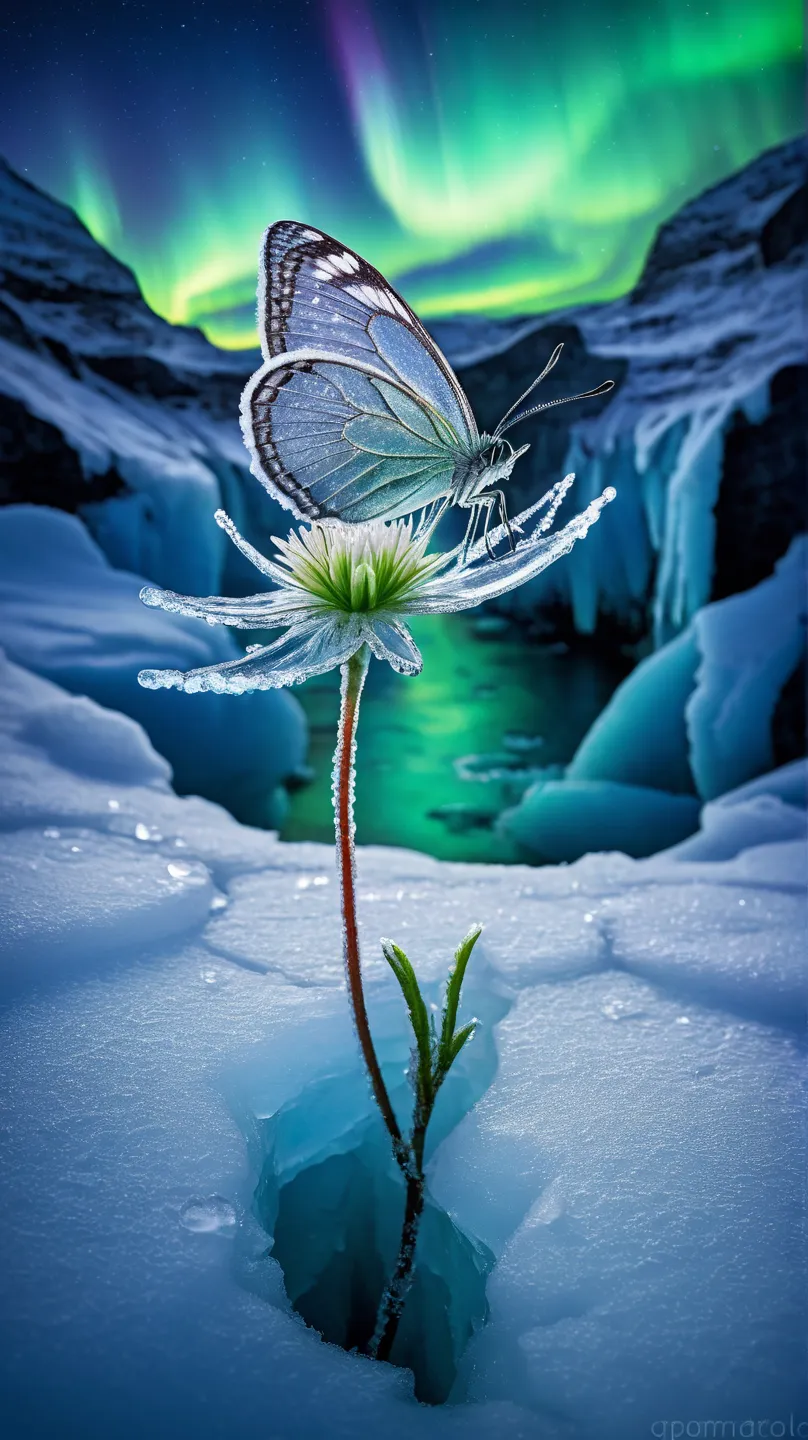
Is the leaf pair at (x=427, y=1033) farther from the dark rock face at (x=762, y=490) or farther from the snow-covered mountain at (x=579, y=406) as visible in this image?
the dark rock face at (x=762, y=490)

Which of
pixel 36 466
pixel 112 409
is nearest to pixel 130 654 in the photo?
pixel 36 466

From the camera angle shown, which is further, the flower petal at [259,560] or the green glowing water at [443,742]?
the green glowing water at [443,742]

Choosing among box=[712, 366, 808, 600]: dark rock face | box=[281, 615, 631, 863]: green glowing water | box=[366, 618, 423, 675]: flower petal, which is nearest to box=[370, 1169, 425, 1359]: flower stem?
box=[366, 618, 423, 675]: flower petal

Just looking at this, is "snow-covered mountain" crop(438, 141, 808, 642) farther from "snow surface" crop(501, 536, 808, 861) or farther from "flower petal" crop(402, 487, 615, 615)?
"flower petal" crop(402, 487, 615, 615)

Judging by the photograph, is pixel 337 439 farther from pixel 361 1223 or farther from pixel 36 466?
pixel 36 466

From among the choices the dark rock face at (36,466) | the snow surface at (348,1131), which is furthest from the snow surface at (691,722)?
the dark rock face at (36,466)

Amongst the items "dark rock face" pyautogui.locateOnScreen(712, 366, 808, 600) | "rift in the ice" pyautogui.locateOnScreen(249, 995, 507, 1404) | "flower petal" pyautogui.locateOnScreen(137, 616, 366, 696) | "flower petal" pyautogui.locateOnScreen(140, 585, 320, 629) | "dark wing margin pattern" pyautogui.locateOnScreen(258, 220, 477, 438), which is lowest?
"rift in the ice" pyautogui.locateOnScreen(249, 995, 507, 1404)

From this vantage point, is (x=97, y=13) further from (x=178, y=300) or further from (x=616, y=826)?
(x=616, y=826)
